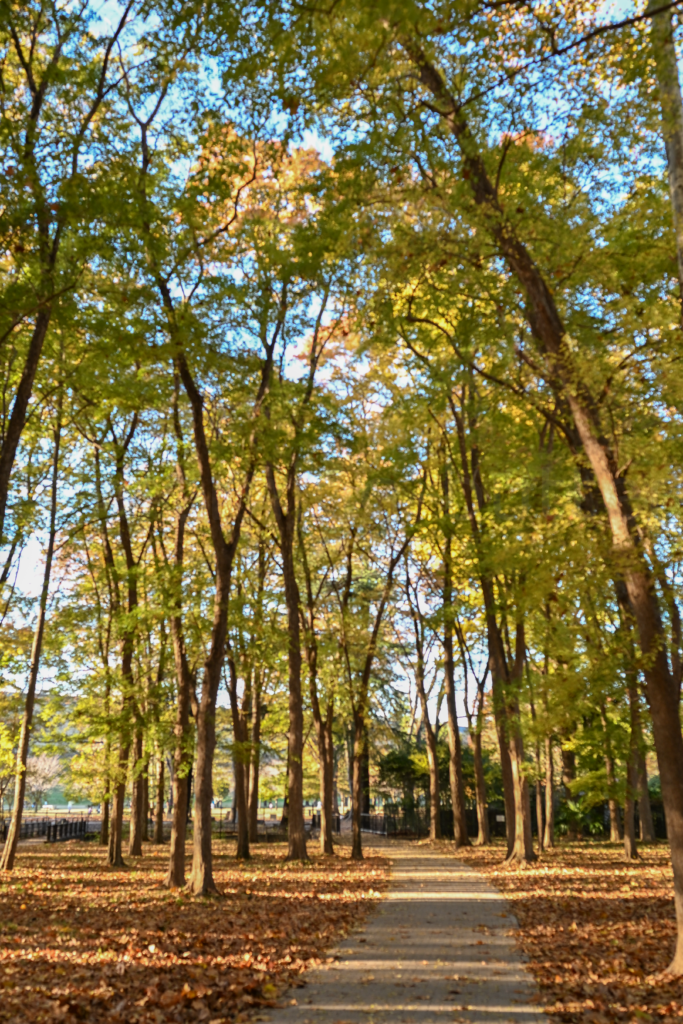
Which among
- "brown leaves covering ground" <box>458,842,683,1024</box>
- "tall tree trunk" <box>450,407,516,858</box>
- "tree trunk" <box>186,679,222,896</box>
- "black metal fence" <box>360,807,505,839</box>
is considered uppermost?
"tall tree trunk" <box>450,407,516,858</box>

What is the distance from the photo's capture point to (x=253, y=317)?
1180 cm

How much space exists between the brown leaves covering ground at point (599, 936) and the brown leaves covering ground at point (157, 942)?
212 centimetres

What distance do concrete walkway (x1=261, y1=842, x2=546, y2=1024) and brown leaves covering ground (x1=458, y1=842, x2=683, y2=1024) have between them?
26 cm

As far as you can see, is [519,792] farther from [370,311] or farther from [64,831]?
[64,831]

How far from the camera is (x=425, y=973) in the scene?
634 cm

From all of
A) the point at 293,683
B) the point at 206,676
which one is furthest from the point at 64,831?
the point at 206,676

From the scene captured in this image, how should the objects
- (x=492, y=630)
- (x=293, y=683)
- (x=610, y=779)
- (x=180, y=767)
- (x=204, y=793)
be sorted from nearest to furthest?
(x=204, y=793) < (x=180, y=767) < (x=492, y=630) < (x=610, y=779) < (x=293, y=683)

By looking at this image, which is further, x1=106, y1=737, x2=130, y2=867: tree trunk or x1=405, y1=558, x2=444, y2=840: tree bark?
x1=405, y1=558, x2=444, y2=840: tree bark

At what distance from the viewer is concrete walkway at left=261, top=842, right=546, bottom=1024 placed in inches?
199

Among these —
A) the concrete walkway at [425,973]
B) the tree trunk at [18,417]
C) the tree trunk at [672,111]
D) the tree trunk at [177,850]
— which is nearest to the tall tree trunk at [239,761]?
the tree trunk at [177,850]

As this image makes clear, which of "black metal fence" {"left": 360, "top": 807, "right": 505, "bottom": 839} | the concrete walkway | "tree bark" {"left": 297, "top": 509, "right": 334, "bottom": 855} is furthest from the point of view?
"black metal fence" {"left": 360, "top": 807, "right": 505, "bottom": 839}

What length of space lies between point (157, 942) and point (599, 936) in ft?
15.0

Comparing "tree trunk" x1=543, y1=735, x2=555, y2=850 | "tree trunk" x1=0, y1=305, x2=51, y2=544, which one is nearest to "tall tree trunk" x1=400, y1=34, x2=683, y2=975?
"tree trunk" x1=0, y1=305, x2=51, y2=544

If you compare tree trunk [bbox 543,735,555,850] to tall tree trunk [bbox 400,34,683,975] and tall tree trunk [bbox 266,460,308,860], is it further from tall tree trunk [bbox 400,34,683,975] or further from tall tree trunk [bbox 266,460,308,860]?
tall tree trunk [bbox 400,34,683,975]
